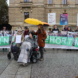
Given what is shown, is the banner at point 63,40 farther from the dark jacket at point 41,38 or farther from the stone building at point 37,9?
the stone building at point 37,9

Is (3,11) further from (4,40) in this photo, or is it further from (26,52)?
(26,52)

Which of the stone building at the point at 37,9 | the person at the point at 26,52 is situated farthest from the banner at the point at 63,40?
the stone building at the point at 37,9

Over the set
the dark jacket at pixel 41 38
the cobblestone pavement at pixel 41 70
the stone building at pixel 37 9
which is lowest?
the cobblestone pavement at pixel 41 70

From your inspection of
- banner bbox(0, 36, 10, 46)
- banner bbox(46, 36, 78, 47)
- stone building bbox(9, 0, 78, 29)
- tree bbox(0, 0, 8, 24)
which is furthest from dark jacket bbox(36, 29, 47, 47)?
tree bbox(0, 0, 8, 24)

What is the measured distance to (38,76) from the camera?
23.1ft

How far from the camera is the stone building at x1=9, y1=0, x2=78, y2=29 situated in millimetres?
41312

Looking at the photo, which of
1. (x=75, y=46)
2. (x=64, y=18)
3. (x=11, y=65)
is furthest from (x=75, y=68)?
(x=64, y=18)

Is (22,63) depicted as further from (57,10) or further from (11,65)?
(57,10)

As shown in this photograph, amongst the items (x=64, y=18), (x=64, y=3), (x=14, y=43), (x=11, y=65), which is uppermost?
(x=64, y=3)

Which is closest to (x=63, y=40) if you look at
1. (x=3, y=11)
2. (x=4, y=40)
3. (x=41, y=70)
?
(x=4, y=40)

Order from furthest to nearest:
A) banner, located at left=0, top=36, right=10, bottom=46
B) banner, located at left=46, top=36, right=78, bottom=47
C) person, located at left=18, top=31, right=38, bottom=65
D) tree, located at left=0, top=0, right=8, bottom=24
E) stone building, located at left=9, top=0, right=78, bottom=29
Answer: tree, located at left=0, top=0, right=8, bottom=24
stone building, located at left=9, top=0, right=78, bottom=29
banner, located at left=46, top=36, right=78, bottom=47
banner, located at left=0, top=36, right=10, bottom=46
person, located at left=18, top=31, right=38, bottom=65

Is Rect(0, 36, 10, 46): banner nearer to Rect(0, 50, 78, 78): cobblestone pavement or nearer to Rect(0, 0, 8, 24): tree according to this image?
Rect(0, 50, 78, 78): cobblestone pavement

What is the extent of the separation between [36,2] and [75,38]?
29.7m

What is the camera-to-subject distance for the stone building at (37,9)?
136ft
